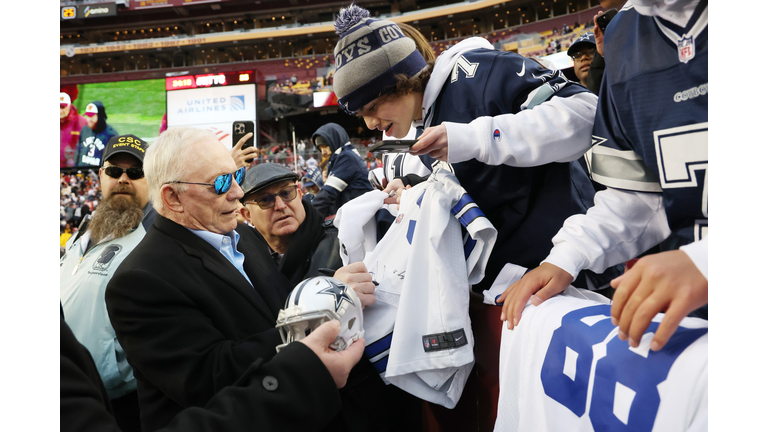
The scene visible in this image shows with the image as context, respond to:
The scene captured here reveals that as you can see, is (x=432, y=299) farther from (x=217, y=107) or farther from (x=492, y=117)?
(x=217, y=107)

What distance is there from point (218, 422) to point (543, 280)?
2.54 feet

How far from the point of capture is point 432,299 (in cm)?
127

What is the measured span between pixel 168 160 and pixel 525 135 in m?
1.18

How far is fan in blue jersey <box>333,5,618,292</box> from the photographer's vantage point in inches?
49.3

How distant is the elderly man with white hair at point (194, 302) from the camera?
127 centimetres

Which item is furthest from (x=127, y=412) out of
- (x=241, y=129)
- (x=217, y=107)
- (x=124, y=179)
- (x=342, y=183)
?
(x=217, y=107)

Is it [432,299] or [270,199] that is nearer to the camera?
[432,299]

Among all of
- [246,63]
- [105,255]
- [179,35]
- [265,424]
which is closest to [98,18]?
[179,35]

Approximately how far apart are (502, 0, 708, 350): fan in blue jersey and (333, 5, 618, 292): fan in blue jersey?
154mm

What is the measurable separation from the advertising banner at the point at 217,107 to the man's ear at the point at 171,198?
21.8 metres

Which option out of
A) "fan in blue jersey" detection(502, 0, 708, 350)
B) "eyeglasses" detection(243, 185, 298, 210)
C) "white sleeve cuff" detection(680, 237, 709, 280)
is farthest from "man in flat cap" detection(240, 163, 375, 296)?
"white sleeve cuff" detection(680, 237, 709, 280)

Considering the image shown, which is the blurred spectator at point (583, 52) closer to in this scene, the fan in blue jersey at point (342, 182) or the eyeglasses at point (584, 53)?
A: the eyeglasses at point (584, 53)
